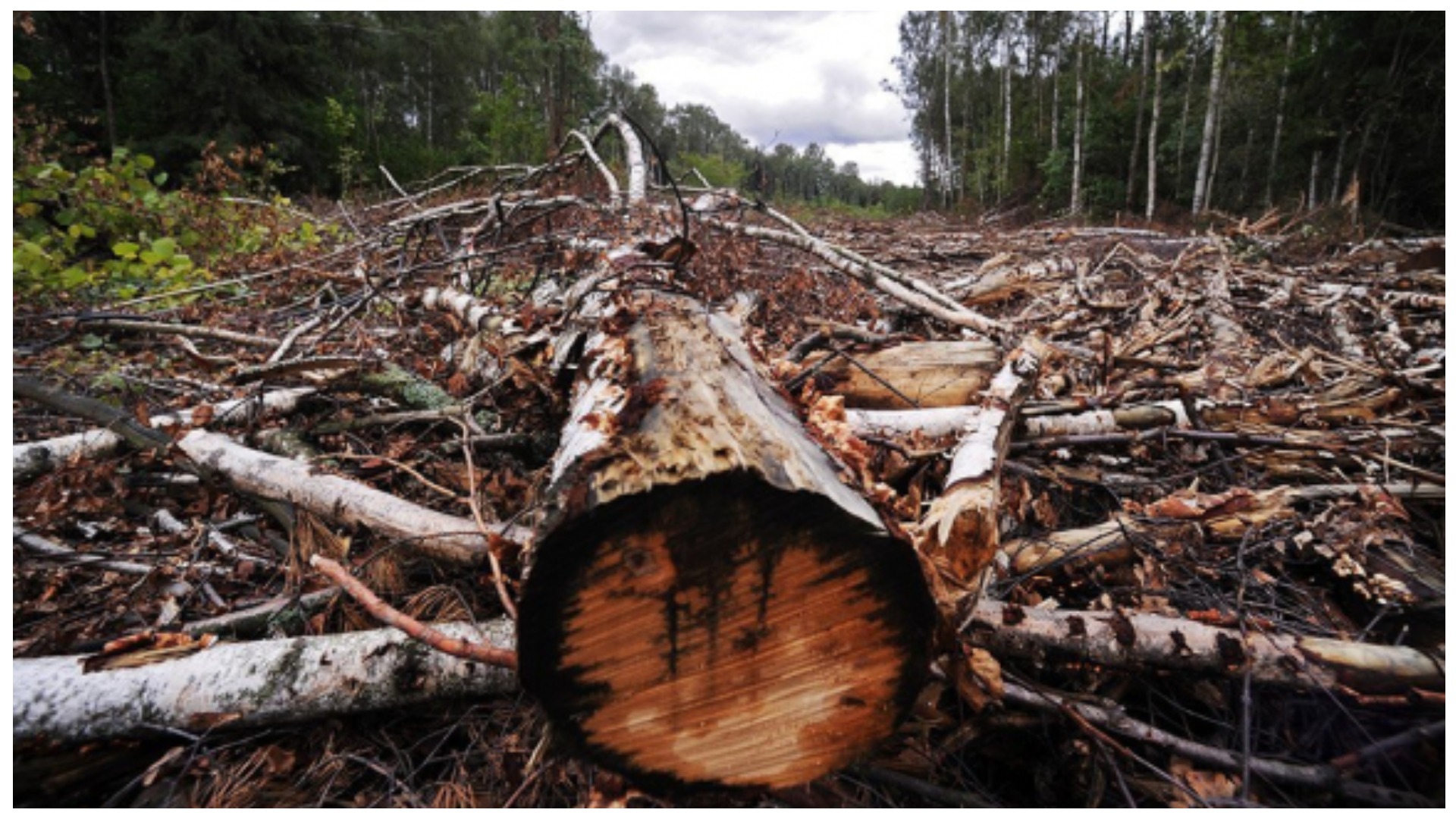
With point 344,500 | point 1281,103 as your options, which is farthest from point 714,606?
point 1281,103

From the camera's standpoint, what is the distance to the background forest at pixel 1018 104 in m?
11.4

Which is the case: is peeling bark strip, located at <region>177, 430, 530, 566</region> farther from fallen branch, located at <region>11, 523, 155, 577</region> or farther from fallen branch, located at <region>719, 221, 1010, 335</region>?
fallen branch, located at <region>719, 221, 1010, 335</region>

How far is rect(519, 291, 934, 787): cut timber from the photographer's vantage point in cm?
91

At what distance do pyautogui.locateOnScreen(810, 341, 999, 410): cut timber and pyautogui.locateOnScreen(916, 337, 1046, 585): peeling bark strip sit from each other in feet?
1.90

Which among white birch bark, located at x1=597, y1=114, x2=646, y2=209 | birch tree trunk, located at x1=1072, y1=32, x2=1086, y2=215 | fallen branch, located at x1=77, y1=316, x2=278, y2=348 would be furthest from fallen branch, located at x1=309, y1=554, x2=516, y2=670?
birch tree trunk, located at x1=1072, y1=32, x2=1086, y2=215

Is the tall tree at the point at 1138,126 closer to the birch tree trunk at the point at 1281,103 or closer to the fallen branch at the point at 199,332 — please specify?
the birch tree trunk at the point at 1281,103

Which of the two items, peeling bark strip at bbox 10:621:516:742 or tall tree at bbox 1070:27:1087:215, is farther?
tall tree at bbox 1070:27:1087:215

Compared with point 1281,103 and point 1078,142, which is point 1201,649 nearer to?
point 1281,103

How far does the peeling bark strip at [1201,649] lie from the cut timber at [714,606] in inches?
19.4

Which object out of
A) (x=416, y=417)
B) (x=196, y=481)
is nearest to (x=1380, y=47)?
(x=416, y=417)

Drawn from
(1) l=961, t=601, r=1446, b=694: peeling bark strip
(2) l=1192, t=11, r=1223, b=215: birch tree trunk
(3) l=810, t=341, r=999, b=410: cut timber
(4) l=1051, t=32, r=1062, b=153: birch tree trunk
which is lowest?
(1) l=961, t=601, r=1446, b=694: peeling bark strip

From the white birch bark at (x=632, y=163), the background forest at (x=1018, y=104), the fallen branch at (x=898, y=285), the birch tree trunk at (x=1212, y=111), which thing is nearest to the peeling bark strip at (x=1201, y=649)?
the fallen branch at (x=898, y=285)

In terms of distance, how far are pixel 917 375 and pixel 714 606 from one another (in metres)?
1.93

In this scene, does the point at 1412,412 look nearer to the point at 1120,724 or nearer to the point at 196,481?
the point at 1120,724
